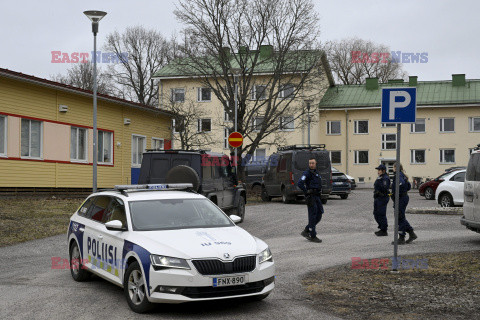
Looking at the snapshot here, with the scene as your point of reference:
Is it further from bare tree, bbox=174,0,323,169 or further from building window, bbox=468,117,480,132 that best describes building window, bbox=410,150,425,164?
bare tree, bbox=174,0,323,169

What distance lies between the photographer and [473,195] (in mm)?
12570

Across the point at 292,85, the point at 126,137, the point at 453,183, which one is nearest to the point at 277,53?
the point at 292,85

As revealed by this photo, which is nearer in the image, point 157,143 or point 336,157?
point 157,143

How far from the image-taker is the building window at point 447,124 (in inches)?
2110

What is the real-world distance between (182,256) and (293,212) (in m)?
15.2

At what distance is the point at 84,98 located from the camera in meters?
26.3

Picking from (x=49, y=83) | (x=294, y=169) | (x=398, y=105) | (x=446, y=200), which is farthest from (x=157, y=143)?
(x=398, y=105)

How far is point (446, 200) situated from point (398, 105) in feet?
49.2

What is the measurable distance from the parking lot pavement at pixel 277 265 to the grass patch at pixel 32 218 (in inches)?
29.1

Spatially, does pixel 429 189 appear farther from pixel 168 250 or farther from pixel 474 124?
pixel 474 124

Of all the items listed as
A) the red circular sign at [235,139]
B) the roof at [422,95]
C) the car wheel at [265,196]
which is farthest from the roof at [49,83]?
the roof at [422,95]

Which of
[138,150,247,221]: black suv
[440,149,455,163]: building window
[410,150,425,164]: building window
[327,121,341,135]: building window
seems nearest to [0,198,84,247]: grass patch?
[138,150,247,221]: black suv

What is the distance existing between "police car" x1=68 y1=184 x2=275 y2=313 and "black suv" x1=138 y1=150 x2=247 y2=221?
18.6 feet

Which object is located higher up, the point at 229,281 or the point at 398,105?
the point at 398,105
